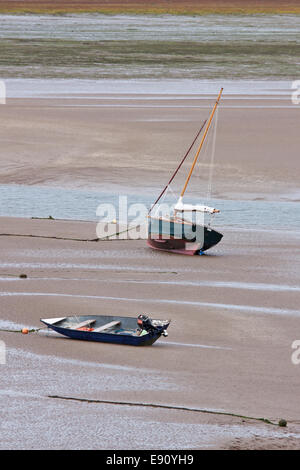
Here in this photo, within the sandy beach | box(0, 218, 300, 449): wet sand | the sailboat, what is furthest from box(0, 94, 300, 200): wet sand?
box(0, 218, 300, 449): wet sand

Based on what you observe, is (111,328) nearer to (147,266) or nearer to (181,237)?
(147,266)

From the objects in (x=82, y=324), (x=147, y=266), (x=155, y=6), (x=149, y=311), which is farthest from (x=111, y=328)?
(x=155, y=6)

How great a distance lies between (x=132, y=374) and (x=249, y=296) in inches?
223

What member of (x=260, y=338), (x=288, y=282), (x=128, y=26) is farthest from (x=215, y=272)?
(x=128, y=26)

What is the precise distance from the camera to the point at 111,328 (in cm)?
1752

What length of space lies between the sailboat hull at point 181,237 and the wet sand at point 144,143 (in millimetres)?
7084

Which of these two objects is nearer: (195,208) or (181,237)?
(181,237)

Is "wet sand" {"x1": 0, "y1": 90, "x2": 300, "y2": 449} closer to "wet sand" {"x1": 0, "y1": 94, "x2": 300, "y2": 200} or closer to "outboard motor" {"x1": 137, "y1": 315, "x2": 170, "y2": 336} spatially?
"wet sand" {"x1": 0, "y1": 94, "x2": 300, "y2": 200}

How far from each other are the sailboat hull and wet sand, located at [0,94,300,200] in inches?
279

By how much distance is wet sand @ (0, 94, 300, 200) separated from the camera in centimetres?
3362

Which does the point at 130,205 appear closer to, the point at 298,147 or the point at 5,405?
the point at 298,147

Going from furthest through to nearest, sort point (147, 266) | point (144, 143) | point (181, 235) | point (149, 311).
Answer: point (144, 143) → point (181, 235) → point (147, 266) → point (149, 311)

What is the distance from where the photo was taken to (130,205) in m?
30.3

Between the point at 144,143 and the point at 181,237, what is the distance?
14.3 m
